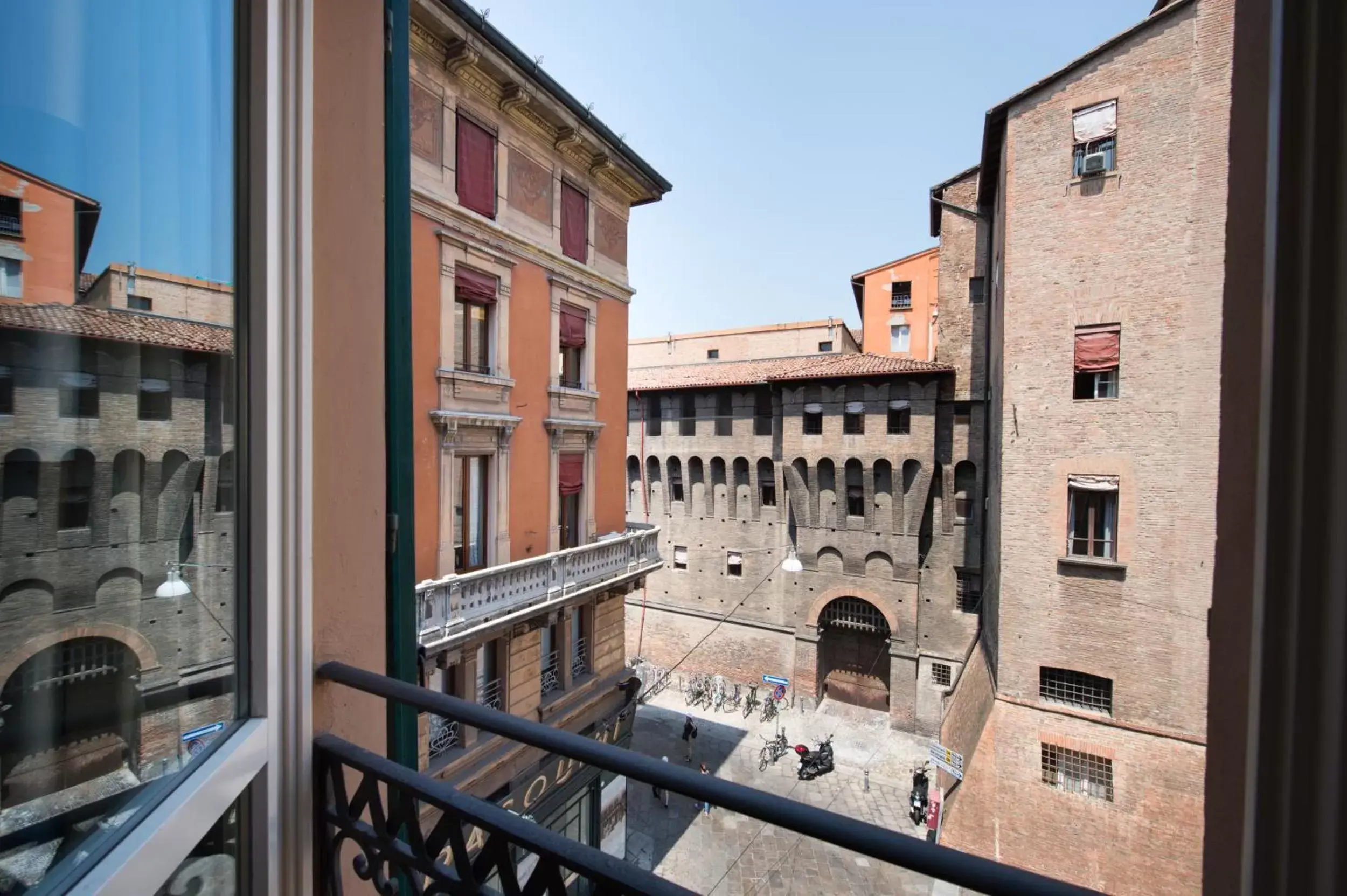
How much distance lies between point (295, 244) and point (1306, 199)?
177cm

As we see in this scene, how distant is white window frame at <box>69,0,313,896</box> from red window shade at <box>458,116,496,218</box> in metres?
6.89

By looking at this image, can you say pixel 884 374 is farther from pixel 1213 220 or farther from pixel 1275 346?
pixel 1275 346

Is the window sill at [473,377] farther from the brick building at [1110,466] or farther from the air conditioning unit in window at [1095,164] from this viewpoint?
the air conditioning unit in window at [1095,164]

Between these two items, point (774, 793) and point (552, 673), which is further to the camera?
point (552, 673)

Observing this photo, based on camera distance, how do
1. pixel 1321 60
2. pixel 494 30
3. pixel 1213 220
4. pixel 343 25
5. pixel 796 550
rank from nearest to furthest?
pixel 1321 60 → pixel 343 25 → pixel 494 30 → pixel 1213 220 → pixel 796 550

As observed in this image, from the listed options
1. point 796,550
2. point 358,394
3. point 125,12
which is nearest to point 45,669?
point 358,394

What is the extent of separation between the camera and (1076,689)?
1037cm

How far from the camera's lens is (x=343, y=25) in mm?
1607

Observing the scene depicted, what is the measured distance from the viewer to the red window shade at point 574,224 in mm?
9531

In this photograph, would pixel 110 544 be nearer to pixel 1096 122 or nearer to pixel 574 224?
Result: pixel 574 224

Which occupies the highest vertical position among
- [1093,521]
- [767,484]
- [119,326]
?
[119,326]

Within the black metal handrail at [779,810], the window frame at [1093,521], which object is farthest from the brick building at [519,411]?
the window frame at [1093,521]

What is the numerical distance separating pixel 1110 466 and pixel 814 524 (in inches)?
363

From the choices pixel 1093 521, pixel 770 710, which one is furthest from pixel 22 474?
pixel 770 710
